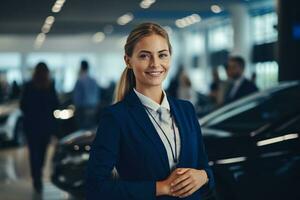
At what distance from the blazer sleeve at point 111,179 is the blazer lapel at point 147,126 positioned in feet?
0.23

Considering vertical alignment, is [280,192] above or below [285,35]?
below

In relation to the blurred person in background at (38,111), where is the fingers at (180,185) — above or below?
above

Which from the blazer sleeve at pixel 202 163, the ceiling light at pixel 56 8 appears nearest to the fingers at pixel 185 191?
the blazer sleeve at pixel 202 163

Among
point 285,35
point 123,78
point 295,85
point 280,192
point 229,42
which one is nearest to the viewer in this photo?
point 123,78

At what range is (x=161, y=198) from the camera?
211 centimetres

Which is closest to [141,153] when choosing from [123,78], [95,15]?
[123,78]

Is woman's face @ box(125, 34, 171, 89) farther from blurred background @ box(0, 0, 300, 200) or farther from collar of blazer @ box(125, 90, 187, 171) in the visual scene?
blurred background @ box(0, 0, 300, 200)

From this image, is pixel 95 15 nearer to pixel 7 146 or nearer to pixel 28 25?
pixel 28 25

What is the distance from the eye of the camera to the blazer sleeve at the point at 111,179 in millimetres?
2051

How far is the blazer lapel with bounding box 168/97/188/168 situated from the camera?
212 cm

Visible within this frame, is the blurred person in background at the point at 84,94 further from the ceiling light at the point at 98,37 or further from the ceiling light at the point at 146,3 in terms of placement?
the ceiling light at the point at 98,37

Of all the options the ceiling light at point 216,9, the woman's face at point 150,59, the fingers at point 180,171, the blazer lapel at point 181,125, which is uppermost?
the ceiling light at point 216,9

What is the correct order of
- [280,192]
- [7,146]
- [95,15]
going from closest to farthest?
1. [280,192]
2. [7,146]
3. [95,15]

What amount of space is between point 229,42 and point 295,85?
24.8 meters
